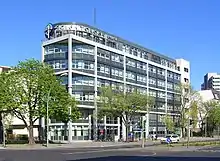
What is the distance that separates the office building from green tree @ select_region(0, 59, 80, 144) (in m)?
14.3

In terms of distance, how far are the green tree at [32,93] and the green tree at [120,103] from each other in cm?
1822

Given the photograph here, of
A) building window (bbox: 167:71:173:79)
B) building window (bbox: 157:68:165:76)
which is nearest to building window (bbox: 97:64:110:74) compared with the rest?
building window (bbox: 157:68:165:76)

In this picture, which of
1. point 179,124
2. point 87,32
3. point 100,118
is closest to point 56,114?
point 100,118

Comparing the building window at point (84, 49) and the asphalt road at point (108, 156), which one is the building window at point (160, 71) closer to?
the building window at point (84, 49)

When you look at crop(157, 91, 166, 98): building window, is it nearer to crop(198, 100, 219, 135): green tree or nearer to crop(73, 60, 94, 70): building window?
crop(198, 100, 219, 135): green tree

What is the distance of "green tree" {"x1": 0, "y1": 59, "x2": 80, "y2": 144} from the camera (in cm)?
6562

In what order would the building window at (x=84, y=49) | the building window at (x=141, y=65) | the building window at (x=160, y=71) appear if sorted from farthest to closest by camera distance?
the building window at (x=160, y=71) → the building window at (x=141, y=65) → the building window at (x=84, y=49)

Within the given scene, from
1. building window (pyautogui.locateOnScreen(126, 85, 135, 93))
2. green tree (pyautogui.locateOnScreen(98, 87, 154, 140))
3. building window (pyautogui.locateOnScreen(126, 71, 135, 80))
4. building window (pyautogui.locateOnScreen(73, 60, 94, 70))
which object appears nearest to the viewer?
green tree (pyautogui.locateOnScreen(98, 87, 154, 140))

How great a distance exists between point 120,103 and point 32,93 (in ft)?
76.5

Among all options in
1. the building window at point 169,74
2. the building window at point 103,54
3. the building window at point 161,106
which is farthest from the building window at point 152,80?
the building window at point 103,54

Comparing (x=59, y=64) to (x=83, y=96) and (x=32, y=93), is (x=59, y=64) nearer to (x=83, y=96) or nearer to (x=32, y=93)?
(x=83, y=96)

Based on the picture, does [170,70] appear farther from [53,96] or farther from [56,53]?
[53,96]

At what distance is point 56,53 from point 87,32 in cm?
869

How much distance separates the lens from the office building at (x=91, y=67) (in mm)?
89125
